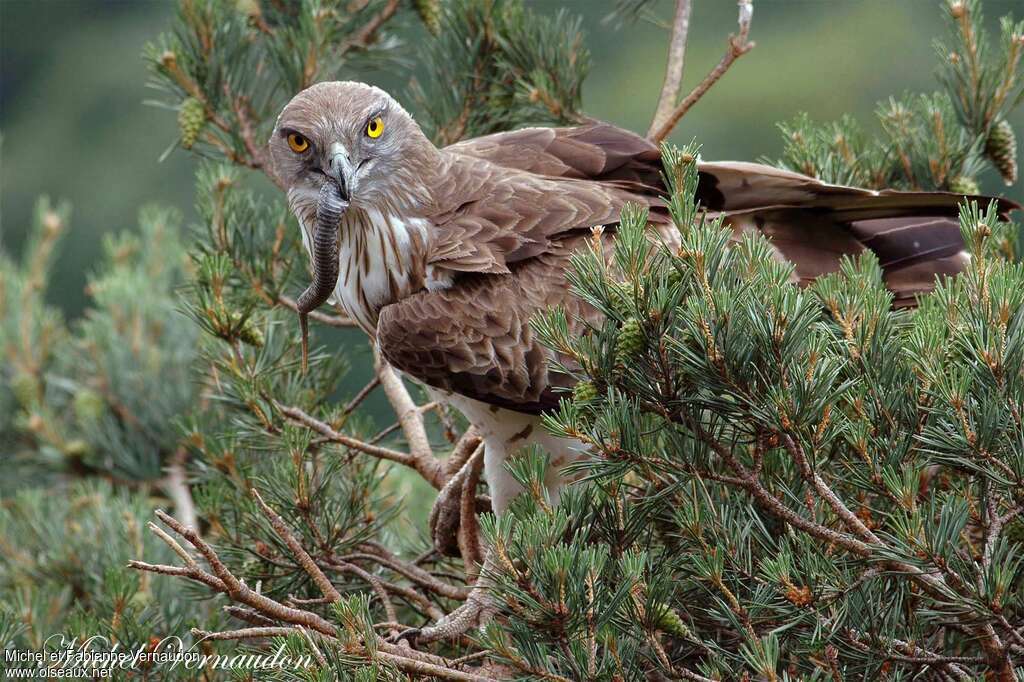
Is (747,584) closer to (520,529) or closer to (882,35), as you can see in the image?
(520,529)

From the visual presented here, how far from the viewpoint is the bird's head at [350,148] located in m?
3.11

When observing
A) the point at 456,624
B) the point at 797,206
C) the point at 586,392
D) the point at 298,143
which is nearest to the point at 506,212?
the point at 298,143

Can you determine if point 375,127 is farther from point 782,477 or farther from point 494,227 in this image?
point 782,477

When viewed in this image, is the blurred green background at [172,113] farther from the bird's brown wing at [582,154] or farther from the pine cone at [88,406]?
the bird's brown wing at [582,154]

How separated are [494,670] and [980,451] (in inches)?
45.2

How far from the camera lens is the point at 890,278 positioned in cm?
336

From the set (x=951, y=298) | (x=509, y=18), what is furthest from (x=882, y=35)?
(x=951, y=298)

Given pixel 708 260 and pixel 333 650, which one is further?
pixel 333 650

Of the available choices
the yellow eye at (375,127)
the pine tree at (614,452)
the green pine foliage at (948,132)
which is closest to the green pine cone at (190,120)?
the pine tree at (614,452)

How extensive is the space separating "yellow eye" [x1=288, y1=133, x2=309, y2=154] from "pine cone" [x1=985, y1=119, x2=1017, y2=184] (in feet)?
6.15

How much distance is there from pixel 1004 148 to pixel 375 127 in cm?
174

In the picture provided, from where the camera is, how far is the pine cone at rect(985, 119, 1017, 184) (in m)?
3.42

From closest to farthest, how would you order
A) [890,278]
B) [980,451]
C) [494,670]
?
[980,451] → [494,670] → [890,278]

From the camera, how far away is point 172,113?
672 inches
